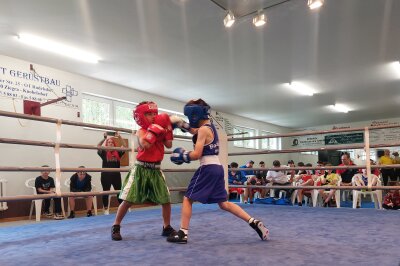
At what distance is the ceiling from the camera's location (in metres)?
4.72

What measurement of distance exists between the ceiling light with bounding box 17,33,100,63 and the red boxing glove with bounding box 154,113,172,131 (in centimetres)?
410

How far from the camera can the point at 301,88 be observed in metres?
8.97

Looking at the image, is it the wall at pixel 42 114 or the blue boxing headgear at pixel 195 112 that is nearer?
the blue boxing headgear at pixel 195 112

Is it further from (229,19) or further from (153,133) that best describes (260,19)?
(153,133)

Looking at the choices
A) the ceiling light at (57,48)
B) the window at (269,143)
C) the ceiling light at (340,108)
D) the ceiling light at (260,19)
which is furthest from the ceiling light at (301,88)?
the window at (269,143)

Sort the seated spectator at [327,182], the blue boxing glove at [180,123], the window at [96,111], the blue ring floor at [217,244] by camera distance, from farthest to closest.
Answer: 1. the window at [96,111]
2. the seated spectator at [327,182]
3. the blue boxing glove at [180,123]
4. the blue ring floor at [217,244]

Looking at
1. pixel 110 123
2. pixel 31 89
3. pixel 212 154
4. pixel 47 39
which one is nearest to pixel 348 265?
pixel 212 154

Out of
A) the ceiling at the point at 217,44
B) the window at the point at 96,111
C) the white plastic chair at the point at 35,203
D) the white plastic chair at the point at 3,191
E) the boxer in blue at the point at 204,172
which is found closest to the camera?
the boxer in blue at the point at 204,172

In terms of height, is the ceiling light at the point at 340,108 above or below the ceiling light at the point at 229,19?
below

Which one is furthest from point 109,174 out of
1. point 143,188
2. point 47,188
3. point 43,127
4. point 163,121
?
point 163,121

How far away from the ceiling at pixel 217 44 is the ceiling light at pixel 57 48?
0.18 metres

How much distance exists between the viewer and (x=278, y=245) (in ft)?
6.95

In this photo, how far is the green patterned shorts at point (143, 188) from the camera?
247 centimetres

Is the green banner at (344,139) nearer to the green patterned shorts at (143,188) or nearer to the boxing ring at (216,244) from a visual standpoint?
the boxing ring at (216,244)
